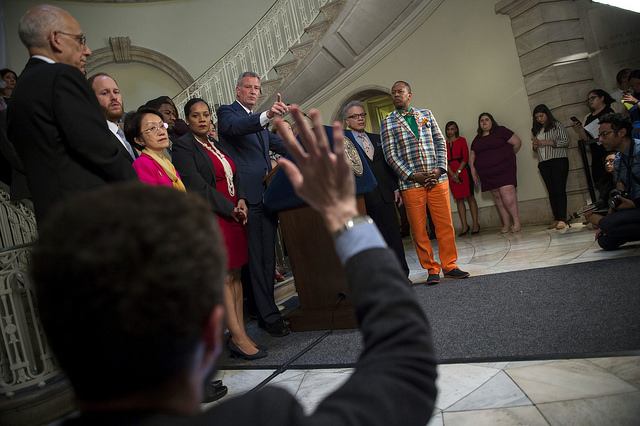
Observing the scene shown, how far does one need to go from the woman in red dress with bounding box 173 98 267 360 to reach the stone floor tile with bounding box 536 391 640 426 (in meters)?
1.54

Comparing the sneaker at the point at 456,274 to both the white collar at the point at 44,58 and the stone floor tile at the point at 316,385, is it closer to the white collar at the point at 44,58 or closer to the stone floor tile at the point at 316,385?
the stone floor tile at the point at 316,385

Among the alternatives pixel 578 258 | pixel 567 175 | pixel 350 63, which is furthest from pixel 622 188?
pixel 350 63

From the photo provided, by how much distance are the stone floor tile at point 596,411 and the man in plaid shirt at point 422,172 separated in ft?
6.96

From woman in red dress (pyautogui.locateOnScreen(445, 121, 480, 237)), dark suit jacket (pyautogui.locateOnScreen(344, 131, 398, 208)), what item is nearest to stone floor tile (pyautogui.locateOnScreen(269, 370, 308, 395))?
dark suit jacket (pyautogui.locateOnScreen(344, 131, 398, 208))

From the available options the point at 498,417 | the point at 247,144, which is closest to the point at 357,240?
the point at 498,417

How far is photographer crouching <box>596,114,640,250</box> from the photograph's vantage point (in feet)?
10.6

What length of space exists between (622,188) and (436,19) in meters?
3.99

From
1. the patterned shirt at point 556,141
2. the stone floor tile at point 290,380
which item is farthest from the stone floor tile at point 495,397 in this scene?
the patterned shirt at point 556,141

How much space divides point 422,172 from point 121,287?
10.9 ft

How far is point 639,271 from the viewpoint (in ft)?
8.38

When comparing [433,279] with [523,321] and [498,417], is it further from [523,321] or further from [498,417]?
[498,417]

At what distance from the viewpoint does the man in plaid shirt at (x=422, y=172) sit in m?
3.53

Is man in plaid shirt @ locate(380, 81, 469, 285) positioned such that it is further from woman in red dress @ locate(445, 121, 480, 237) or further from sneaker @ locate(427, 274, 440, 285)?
woman in red dress @ locate(445, 121, 480, 237)

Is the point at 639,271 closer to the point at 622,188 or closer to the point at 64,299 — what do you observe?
the point at 622,188
